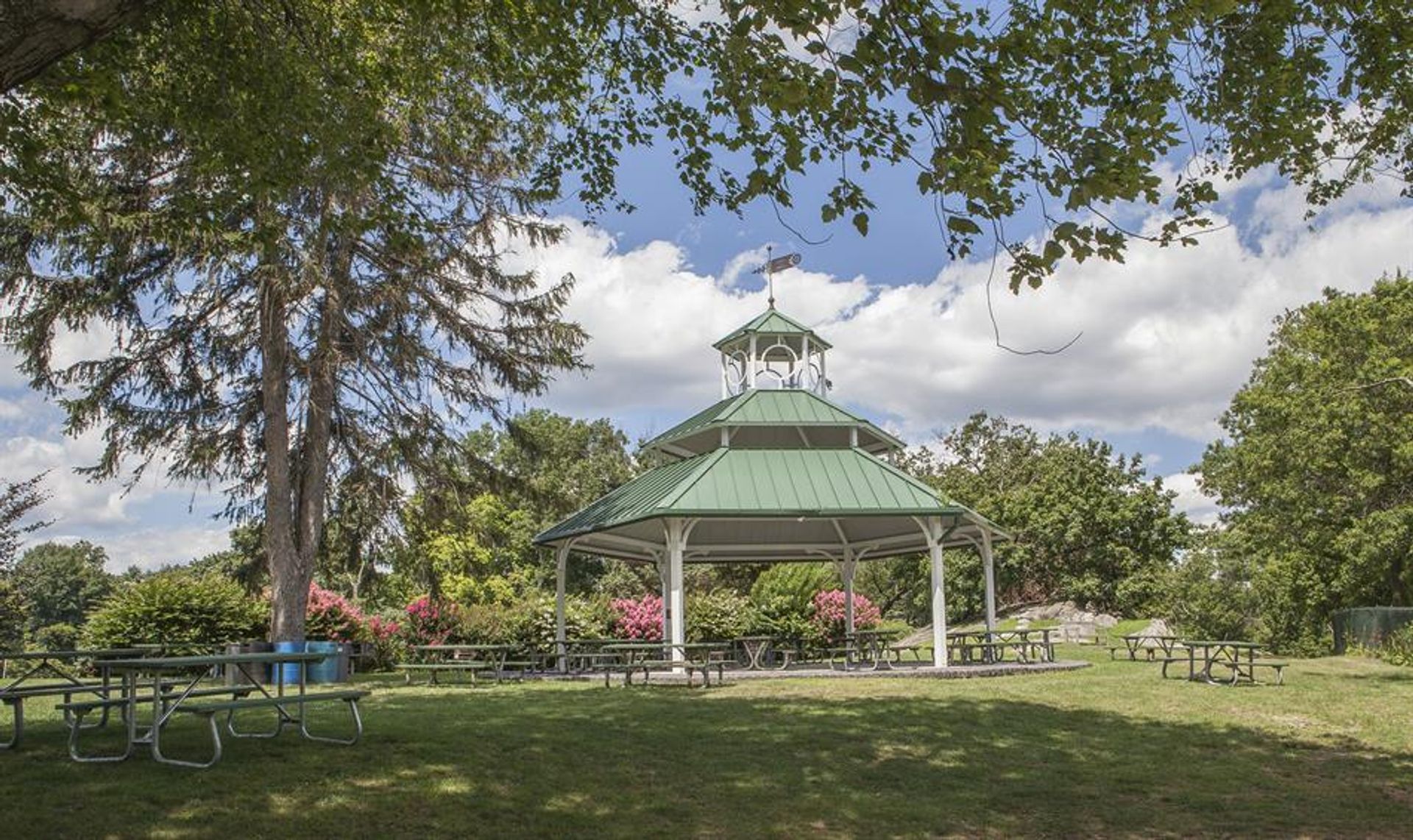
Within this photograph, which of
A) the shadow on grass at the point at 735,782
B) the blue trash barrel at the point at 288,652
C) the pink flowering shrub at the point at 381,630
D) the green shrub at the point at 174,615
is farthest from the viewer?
the pink flowering shrub at the point at 381,630

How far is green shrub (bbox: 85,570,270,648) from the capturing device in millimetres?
17266

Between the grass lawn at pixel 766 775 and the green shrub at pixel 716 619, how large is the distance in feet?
31.6

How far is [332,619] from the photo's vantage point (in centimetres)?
1967

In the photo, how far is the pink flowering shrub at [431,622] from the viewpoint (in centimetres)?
2008

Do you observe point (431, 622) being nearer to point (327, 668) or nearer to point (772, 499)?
point (327, 668)

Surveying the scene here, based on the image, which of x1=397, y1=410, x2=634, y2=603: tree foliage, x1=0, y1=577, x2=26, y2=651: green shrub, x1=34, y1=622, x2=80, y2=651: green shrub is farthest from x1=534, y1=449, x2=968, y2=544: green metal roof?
x1=34, y1=622, x2=80, y2=651: green shrub

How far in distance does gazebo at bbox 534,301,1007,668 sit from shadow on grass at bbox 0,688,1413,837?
6.32 meters

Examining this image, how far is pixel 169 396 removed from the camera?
57.0 ft

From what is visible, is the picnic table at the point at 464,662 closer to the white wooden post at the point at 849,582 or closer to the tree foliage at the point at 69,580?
the white wooden post at the point at 849,582

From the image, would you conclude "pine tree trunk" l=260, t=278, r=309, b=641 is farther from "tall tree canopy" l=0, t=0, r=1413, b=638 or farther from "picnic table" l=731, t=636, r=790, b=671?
"picnic table" l=731, t=636, r=790, b=671

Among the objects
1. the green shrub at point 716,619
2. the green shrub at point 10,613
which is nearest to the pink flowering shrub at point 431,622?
the green shrub at point 716,619

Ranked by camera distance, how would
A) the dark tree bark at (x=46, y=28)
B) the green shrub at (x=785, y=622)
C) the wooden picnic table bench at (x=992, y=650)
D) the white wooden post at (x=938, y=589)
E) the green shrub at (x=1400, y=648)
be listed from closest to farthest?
1. the dark tree bark at (x=46, y=28)
2. the white wooden post at (x=938, y=589)
3. the wooden picnic table bench at (x=992, y=650)
4. the green shrub at (x=1400, y=648)
5. the green shrub at (x=785, y=622)

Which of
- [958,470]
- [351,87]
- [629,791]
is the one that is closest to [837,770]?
[629,791]

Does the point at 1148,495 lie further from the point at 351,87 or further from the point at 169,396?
the point at 351,87
